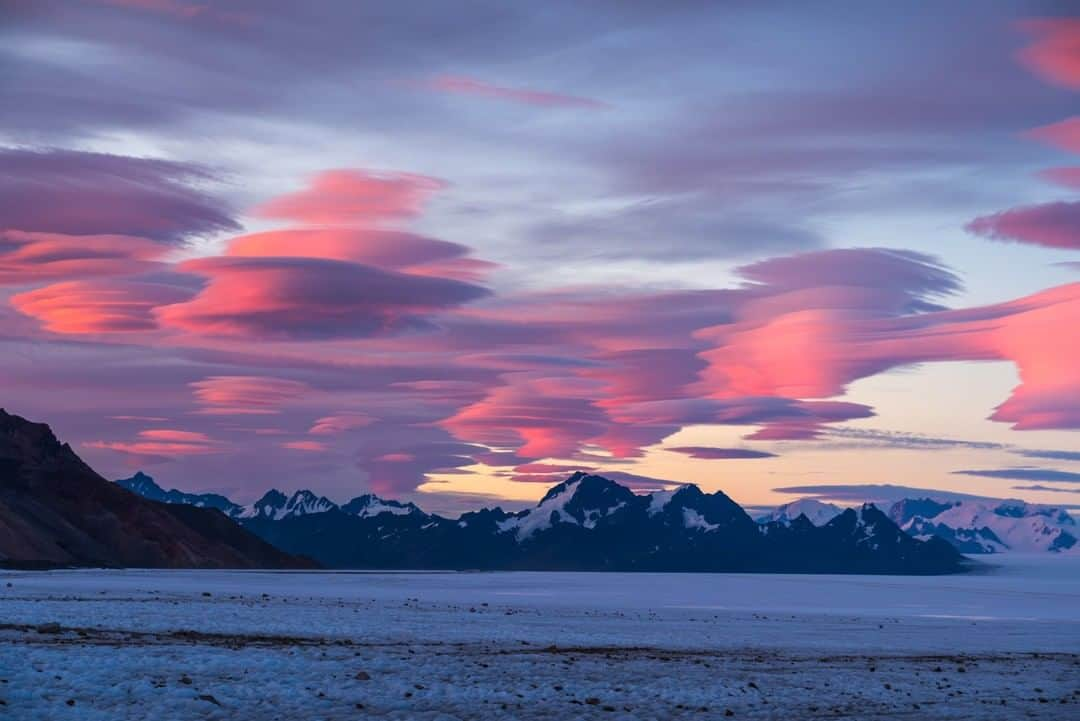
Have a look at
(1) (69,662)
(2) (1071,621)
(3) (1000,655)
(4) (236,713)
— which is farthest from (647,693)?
(2) (1071,621)

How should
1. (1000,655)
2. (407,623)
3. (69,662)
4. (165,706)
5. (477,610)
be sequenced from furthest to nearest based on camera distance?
(477,610) → (407,623) → (1000,655) → (69,662) → (165,706)

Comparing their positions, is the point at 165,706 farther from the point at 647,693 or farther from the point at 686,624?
the point at 686,624

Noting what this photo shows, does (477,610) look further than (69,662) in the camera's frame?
Yes

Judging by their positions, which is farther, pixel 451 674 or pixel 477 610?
pixel 477 610

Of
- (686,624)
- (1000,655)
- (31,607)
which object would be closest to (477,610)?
(686,624)

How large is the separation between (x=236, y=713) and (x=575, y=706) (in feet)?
27.9

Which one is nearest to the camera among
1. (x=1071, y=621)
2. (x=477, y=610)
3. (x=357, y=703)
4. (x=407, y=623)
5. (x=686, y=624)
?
(x=357, y=703)

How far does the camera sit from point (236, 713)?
29234 mm

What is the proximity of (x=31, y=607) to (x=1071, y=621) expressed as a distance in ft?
257

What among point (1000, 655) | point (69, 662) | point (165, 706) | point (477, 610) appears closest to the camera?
point (165, 706)

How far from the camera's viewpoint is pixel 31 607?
65.1 metres

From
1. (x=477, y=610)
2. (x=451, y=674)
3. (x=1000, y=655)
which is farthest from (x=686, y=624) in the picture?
(x=451, y=674)

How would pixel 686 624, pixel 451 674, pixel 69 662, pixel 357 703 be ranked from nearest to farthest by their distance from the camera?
1. pixel 357 703
2. pixel 69 662
3. pixel 451 674
4. pixel 686 624

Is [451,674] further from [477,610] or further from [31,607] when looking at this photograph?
[477,610]
